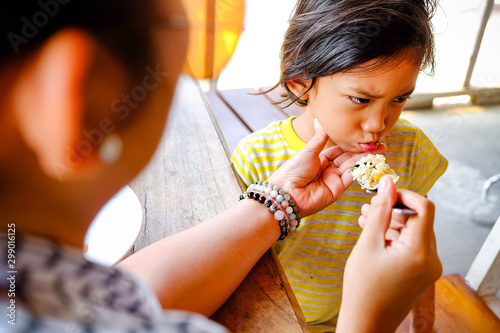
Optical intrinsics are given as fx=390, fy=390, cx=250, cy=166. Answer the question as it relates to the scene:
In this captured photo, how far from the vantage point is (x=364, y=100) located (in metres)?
1.06

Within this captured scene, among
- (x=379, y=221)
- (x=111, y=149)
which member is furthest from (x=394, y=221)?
(x=111, y=149)

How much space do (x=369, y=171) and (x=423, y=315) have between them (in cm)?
58

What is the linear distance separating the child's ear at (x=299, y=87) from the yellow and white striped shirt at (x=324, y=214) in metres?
0.11

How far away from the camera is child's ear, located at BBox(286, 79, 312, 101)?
121 cm

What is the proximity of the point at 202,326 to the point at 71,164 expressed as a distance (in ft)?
0.49

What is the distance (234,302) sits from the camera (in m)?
0.67

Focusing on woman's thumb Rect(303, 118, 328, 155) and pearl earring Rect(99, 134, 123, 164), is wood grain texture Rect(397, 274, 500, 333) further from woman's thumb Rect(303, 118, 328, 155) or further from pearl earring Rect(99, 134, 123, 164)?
pearl earring Rect(99, 134, 123, 164)

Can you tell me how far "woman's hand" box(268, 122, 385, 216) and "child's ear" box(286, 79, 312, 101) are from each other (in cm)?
13

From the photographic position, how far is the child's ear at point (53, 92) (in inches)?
9.3

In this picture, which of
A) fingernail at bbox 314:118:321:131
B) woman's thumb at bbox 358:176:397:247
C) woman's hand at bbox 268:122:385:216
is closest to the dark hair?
woman's thumb at bbox 358:176:397:247

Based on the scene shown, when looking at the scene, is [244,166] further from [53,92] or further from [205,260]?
[53,92]

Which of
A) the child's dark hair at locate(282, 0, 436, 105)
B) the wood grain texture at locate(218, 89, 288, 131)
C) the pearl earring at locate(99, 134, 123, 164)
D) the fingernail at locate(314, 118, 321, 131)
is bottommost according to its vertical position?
the wood grain texture at locate(218, 89, 288, 131)

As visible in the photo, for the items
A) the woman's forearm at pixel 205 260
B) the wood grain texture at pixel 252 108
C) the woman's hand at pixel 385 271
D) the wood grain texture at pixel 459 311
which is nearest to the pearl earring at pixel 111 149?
the woman's forearm at pixel 205 260

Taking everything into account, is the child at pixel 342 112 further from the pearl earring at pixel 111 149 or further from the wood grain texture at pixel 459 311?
the pearl earring at pixel 111 149
